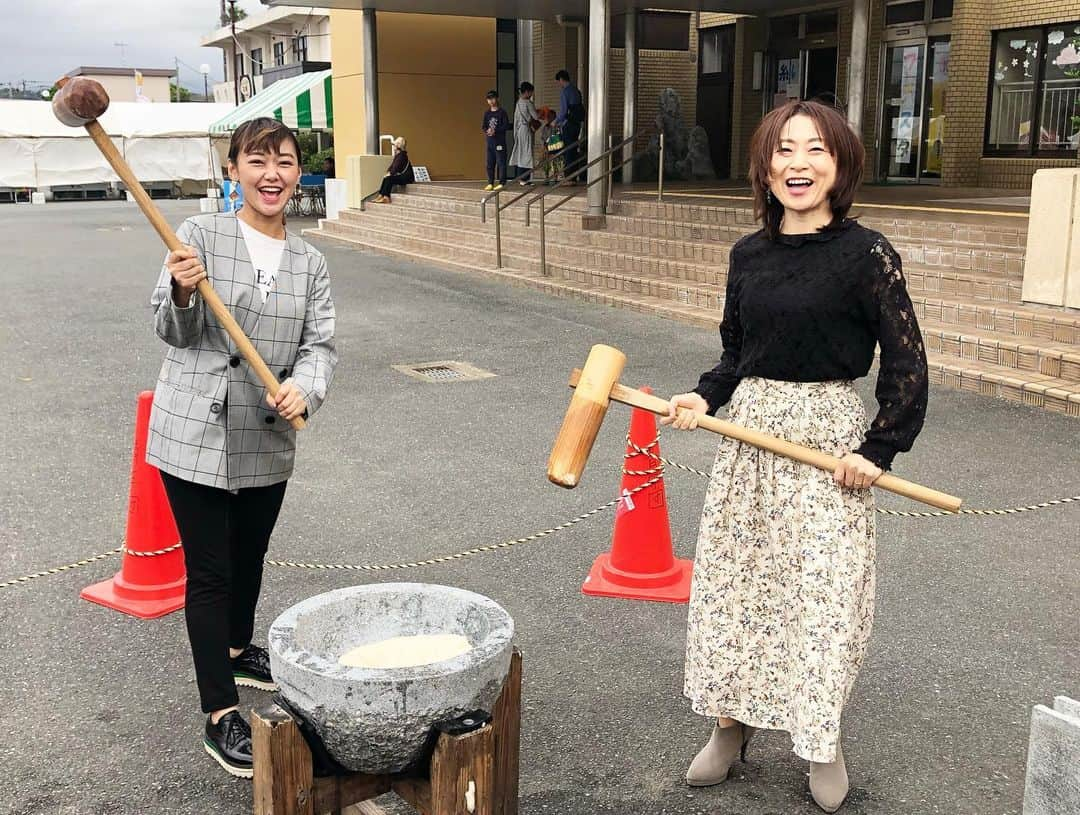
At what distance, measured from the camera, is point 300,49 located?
41.6 m

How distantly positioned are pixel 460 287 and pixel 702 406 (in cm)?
1155

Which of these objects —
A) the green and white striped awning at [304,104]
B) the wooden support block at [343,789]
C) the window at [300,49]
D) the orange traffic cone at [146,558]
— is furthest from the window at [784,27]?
the window at [300,49]

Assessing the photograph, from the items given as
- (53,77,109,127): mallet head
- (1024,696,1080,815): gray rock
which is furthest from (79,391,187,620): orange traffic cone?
(1024,696,1080,815): gray rock

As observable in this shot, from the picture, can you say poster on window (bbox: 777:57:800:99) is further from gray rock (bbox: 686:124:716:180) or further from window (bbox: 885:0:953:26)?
window (bbox: 885:0:953:26)

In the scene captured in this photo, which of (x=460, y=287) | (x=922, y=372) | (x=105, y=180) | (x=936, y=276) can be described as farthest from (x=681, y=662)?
(x=105, y=180)

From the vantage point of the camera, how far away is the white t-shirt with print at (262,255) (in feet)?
10.3

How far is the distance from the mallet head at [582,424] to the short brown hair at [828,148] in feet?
2.03

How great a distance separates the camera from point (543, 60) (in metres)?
23.9

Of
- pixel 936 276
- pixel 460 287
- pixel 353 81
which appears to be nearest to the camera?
pixel 936 276

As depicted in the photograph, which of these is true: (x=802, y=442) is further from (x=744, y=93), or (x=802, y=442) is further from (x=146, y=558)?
(x=744, y=93)

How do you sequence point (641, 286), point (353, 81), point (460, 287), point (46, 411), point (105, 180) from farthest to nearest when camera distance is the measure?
1. point (105, 180)
2. point (353, 81)
3. point (460, 287)
4. point (641, 286)
5. point (46, 411)

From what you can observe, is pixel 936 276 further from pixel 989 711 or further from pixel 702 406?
pixel 702 406

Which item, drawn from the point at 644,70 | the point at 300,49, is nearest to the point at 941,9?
the point at 644,70

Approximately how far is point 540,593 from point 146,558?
5.21ft
